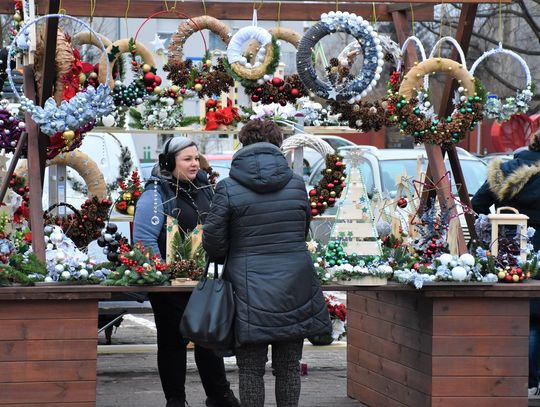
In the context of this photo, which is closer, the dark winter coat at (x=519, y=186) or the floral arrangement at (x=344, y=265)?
the floral arrangement at (x=344, y=265)

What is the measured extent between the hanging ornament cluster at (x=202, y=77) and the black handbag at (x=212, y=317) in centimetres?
188

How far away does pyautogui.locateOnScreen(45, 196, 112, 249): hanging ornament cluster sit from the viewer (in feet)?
25.0

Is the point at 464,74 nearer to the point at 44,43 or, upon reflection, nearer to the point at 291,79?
the point at 291,79

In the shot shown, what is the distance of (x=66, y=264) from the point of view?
6.33m

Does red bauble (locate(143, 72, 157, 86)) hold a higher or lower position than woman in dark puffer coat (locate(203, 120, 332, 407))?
higher

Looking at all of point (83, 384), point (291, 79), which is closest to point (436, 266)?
point (291, 79)

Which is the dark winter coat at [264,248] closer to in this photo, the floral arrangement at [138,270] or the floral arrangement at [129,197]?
the floral arrangement at [138,270]

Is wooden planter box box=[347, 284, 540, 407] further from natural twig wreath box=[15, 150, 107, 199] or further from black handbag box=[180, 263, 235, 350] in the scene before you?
natural twig wreath box=[15, 150, 107, 199]

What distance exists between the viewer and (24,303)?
6.13 m

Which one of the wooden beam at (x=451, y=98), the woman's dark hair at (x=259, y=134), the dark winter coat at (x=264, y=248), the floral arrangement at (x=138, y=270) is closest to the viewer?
the dark winter coat at (x=264, y=248)

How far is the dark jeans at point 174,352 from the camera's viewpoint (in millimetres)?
6723

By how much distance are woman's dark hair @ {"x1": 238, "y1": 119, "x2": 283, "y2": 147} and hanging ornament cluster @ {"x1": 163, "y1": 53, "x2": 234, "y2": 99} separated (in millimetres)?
1275

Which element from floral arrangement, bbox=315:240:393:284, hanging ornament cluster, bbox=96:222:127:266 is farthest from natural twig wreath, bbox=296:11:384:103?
hanging ornament cluster, bbox=96:222:127:266

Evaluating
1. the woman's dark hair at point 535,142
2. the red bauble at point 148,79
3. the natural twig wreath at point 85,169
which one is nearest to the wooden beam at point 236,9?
the red bauble at point 148,79
